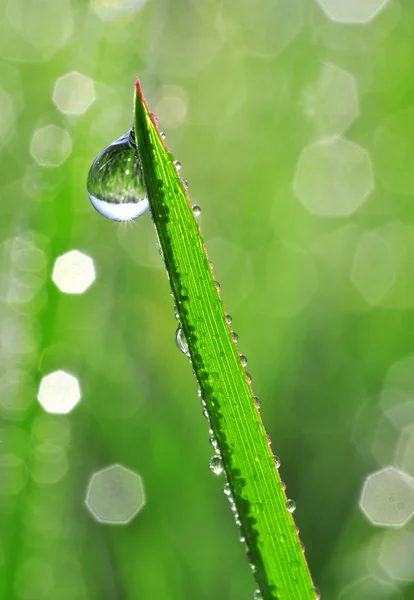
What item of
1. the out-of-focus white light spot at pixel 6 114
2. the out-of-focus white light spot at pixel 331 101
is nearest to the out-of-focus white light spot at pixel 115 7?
the out-of-focus white light spot at pixel 6 114

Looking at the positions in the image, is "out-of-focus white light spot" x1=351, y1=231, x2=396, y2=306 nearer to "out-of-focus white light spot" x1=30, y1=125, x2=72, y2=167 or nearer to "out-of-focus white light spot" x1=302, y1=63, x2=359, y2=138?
"out-of-focus white light spot" x1=302, y1=63, x2=359, y2=138

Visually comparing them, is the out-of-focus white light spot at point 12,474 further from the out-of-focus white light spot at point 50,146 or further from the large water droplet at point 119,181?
the out-of-focus white light spot at point 50,146

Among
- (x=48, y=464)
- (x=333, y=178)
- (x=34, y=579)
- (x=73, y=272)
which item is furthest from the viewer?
(x=333, y=178)

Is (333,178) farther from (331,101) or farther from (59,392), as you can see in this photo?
(59,392)

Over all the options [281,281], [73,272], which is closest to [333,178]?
[281,281]

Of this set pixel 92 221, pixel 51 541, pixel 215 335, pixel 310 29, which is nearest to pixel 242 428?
pixel 215 335

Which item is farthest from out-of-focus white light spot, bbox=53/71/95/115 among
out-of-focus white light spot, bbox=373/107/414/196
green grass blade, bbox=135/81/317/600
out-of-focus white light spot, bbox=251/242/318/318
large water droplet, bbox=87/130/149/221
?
green grass blade, bbox=135/81/317/600
